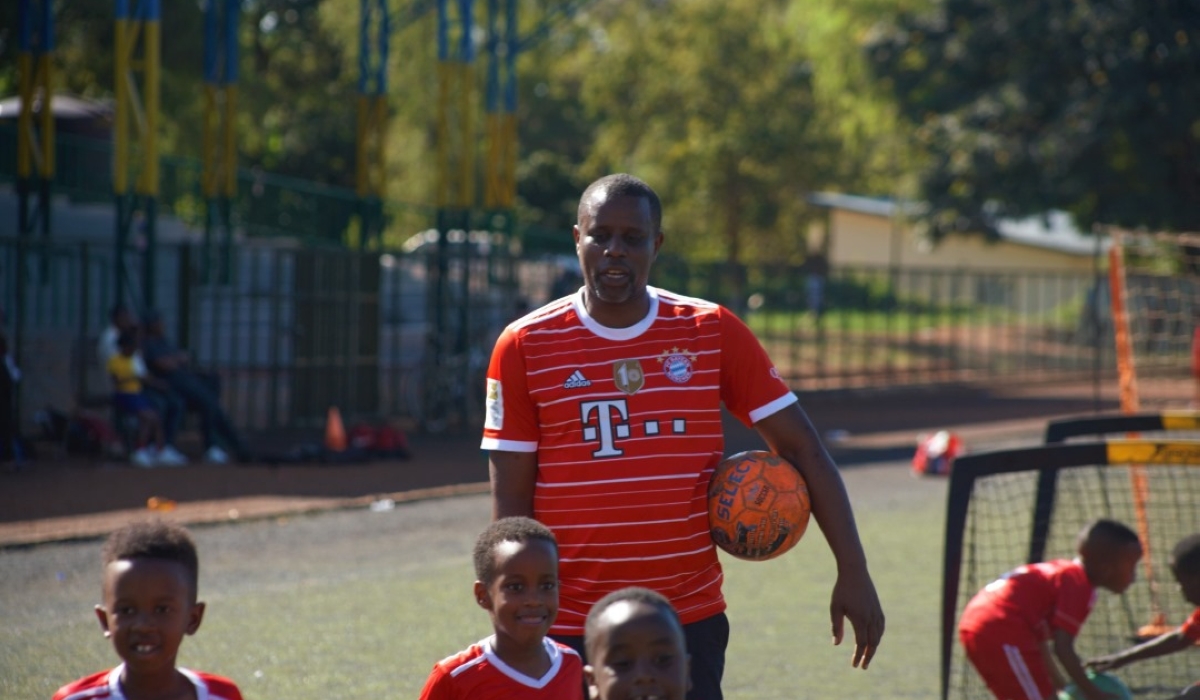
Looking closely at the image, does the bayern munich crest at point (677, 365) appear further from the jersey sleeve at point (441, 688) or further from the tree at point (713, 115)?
the tree at point (713, 115)

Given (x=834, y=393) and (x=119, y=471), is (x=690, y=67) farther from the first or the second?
(x=119, y=471)

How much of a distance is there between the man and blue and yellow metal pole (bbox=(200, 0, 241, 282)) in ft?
53.3

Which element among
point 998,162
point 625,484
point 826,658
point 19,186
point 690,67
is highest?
point 690,67

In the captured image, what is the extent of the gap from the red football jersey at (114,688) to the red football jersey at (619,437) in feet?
3.07

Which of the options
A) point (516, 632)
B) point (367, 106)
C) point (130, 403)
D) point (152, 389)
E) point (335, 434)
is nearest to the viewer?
point (516, 632)

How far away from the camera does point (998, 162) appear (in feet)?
108

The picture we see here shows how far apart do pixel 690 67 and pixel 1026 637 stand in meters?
35.3

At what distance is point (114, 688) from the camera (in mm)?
3572

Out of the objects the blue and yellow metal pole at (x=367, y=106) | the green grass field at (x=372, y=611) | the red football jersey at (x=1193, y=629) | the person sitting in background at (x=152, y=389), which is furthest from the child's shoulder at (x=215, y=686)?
the blue and yellow metal pole at (x=367, y=106)

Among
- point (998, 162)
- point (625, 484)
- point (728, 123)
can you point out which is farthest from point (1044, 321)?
point (625, 484)

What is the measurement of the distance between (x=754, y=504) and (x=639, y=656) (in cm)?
86

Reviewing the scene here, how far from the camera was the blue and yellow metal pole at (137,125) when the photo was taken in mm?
17500

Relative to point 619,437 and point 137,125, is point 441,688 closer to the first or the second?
point 619,437

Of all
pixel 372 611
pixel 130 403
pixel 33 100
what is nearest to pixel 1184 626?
pixel 372 611
